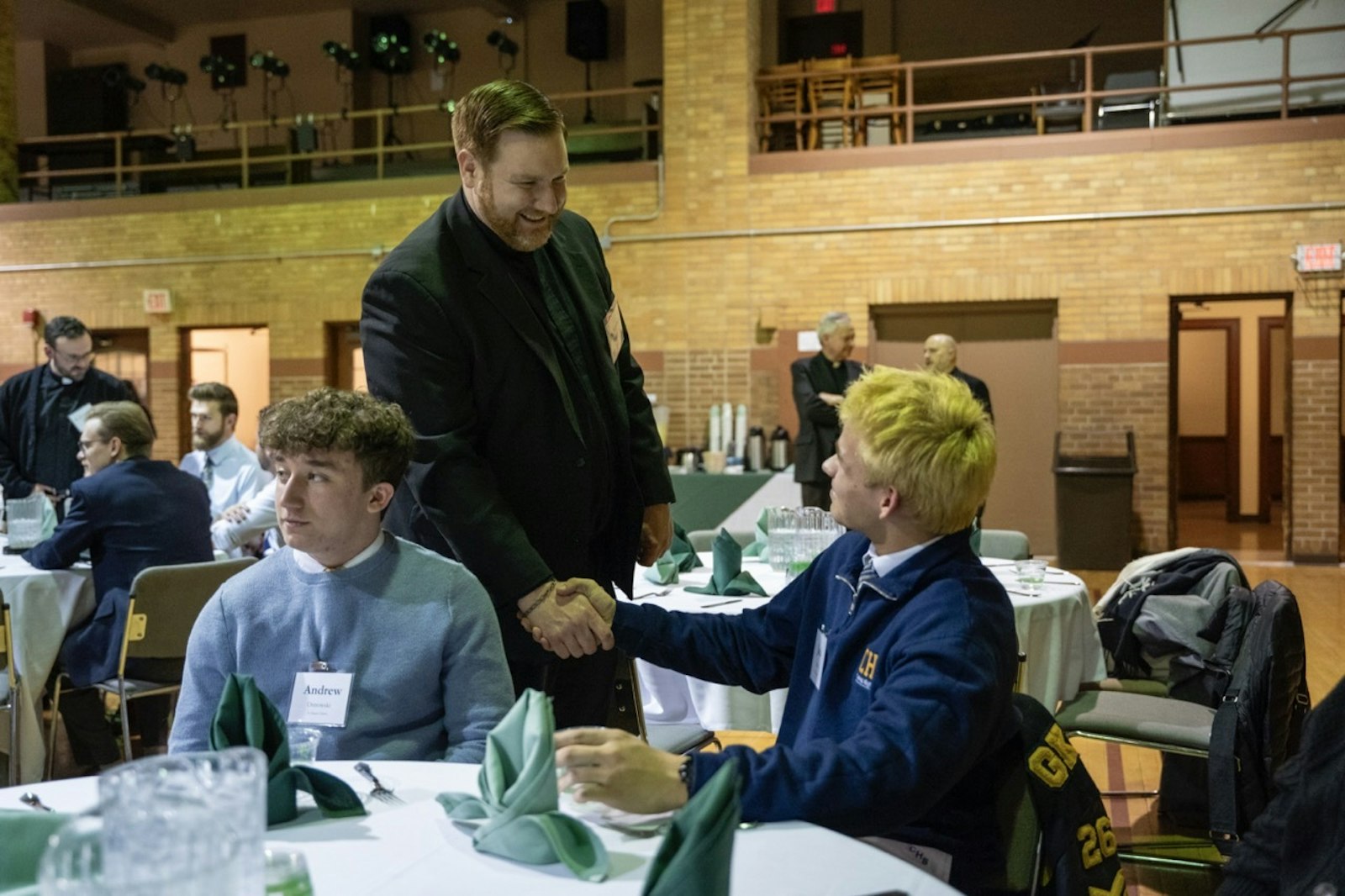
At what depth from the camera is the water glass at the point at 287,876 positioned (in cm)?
120

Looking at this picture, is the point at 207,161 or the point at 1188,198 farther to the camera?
the point at 207,161

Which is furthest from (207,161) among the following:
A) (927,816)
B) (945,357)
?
(927,816)

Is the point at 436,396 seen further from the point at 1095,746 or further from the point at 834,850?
the point at 1095,746

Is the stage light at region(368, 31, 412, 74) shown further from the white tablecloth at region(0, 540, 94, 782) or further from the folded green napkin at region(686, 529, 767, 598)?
the folded green napkin at region(686, 529, 767, 598)

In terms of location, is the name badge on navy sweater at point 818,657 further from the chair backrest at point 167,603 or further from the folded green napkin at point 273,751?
the chair backrest at point 167,603

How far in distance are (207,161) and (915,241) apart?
26.3 ft

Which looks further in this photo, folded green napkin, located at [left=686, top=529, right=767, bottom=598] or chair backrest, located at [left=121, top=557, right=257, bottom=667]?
chair backrest, located at [left=121, top=557, right=257, bottom=667]

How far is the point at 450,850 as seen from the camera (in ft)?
4.56

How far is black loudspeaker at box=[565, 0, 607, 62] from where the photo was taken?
564 inches

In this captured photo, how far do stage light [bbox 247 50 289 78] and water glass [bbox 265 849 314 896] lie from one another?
49.0 ft

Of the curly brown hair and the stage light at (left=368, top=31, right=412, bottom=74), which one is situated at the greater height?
the stage light at (left=368, top=31, right=412, bottom=74)

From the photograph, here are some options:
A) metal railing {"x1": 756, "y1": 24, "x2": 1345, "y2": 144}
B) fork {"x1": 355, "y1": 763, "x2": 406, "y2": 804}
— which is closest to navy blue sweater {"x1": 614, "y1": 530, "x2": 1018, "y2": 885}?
fork {"x1": 355, "y1": 763, "x2": 406, "y2": 804}

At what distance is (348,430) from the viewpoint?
6.70 ft

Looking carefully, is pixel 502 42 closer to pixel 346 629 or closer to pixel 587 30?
pixel 587 30
